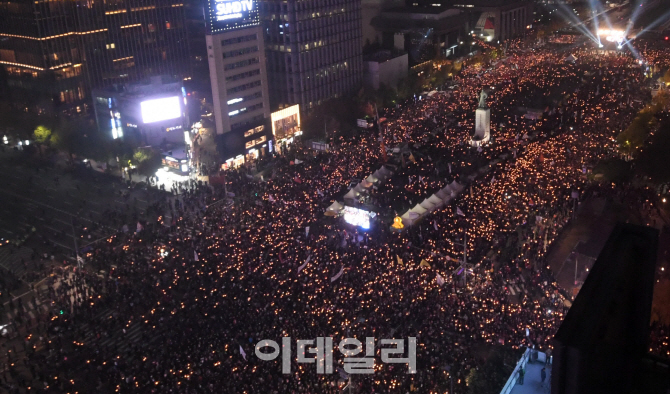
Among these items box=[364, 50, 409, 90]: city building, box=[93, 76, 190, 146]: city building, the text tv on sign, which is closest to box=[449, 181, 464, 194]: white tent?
the text tv on sign

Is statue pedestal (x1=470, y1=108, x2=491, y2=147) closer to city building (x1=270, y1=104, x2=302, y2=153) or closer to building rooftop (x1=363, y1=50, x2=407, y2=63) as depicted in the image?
city building (x1=270, y1=104, x2=302, y2=153)

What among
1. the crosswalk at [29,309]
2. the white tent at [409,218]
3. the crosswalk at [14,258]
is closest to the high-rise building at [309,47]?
the white tent at [409,218]

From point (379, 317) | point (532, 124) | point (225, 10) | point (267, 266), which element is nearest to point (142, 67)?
Answer: point (225, 10)

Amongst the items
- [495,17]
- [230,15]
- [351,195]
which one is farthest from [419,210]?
[495,17]

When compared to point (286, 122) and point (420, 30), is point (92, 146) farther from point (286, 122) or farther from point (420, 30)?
point (420, 30)

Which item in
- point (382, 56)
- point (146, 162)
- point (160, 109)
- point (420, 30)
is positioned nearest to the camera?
point (146, 162)
